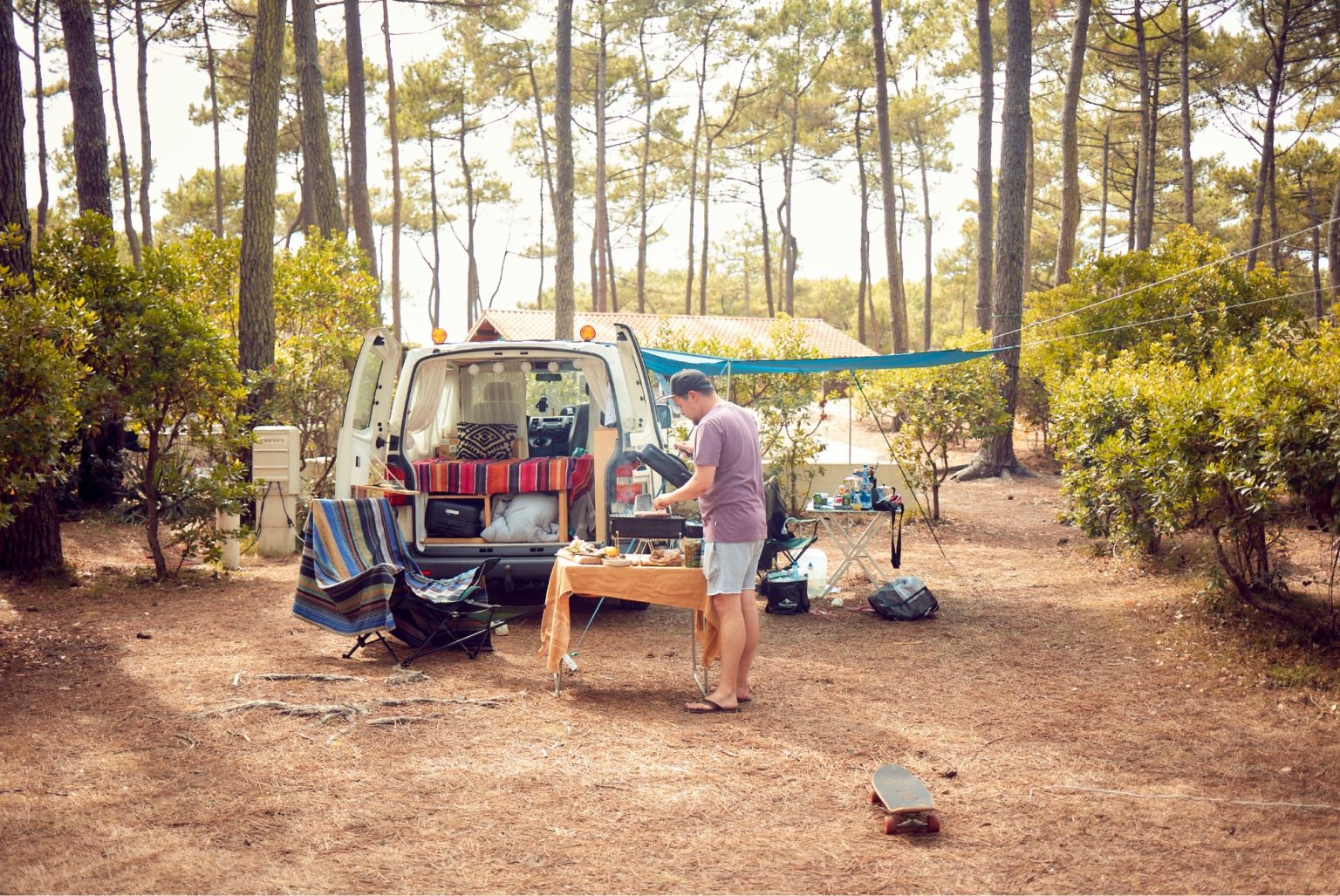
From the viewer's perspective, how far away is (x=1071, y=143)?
17.7 meters

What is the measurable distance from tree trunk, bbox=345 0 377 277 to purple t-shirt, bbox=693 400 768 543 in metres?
13.2

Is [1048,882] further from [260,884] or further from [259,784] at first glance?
[259,784]

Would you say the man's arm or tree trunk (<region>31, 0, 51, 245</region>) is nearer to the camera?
the man's arm

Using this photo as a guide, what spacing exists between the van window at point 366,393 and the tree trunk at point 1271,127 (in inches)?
779

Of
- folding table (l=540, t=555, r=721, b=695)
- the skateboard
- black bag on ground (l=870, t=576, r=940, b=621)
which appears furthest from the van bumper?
the skateboard

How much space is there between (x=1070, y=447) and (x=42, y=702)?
7.77 m

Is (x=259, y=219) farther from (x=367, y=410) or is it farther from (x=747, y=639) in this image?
(x=747, y=639)

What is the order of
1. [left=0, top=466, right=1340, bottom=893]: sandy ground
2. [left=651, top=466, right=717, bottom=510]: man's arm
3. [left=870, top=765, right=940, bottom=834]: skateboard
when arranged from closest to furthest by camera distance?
[left=0, top=466, right=1340, bottom=893]: sandy ground
[left=870, top=765, right=940, bottom=834]: skateboard
[left=651, top=466, right=717, bottom=510]: man's arm

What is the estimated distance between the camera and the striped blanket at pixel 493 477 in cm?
709

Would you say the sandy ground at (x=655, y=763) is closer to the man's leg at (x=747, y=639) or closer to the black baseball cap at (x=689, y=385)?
the man's leg at (x=747, y=639)

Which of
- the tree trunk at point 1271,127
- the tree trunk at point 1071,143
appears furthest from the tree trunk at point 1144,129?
the tree trunk at point 1071,143

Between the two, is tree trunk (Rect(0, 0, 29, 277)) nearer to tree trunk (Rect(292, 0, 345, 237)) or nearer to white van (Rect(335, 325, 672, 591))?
white van (Rect(335, 325, 672, 591))

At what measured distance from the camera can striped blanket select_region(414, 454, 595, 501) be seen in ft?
23.3

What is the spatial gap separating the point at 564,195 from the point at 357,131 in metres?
3.67
